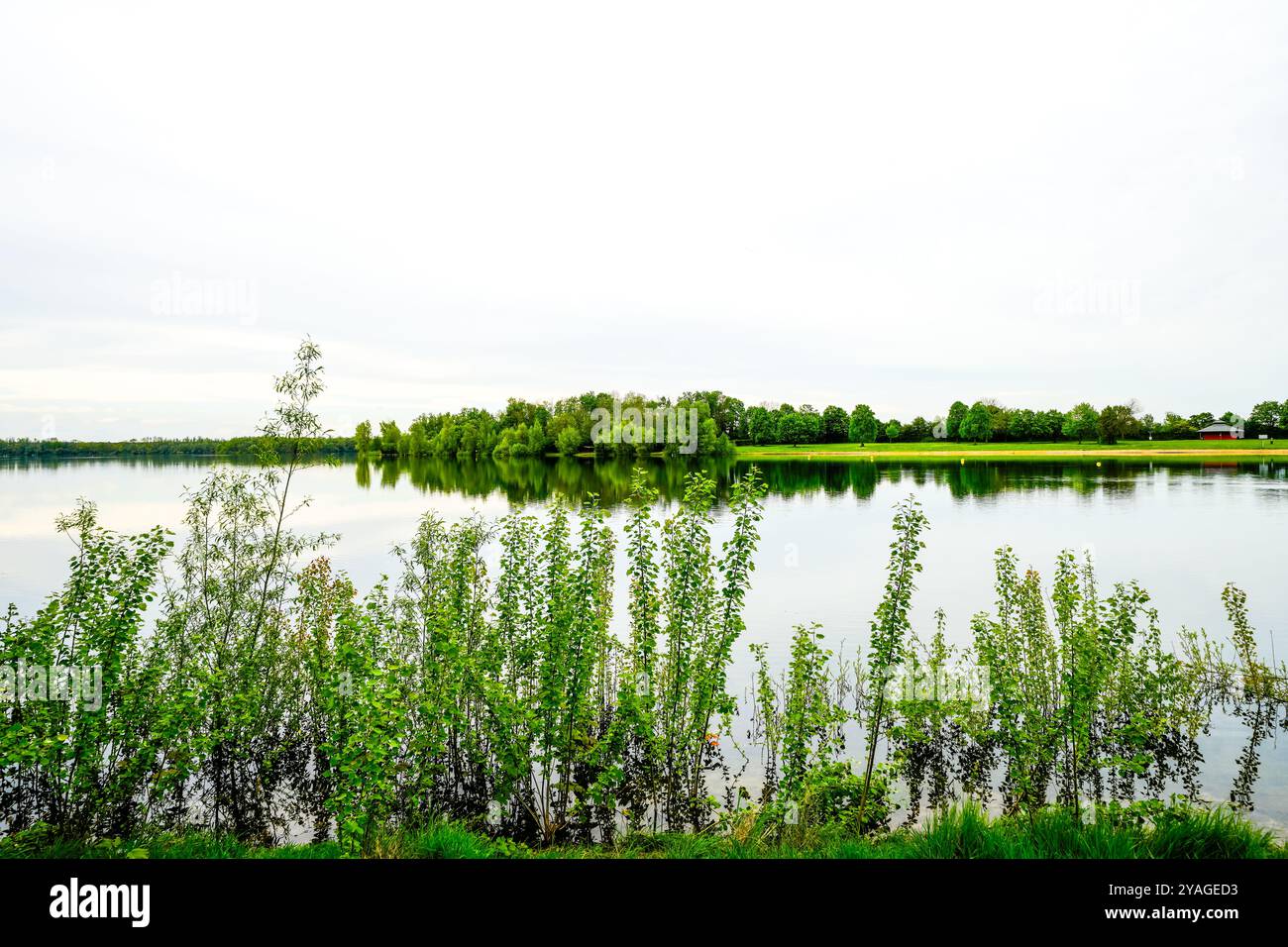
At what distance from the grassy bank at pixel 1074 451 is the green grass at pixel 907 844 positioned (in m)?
165

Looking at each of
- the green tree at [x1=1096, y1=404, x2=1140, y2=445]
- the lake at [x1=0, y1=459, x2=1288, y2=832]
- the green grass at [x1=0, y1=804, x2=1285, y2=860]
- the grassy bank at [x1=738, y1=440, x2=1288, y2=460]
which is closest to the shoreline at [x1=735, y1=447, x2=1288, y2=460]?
the grassy bank at [x1=738, y1=440, x2=1288, y2=460]

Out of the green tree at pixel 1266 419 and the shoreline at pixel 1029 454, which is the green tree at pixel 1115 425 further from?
the green tree at pixel 1266 419

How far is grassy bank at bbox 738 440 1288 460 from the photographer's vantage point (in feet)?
477

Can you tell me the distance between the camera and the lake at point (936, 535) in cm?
2655

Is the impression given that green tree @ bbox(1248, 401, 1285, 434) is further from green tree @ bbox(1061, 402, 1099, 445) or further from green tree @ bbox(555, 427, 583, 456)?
green tree @ bbox(555, 427, 583, 456)

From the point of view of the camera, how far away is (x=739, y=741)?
17219 millimetres

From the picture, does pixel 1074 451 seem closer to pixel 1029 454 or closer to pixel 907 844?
pixel 1029 454

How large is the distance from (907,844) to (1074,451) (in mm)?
184753

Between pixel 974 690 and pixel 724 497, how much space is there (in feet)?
199

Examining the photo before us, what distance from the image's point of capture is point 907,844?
8.93 m

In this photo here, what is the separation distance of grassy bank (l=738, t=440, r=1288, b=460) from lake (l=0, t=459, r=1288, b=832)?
53.7 meters

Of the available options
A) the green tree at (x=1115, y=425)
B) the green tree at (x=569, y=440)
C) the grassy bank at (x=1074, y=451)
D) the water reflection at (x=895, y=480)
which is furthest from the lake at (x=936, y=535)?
the green tree at (x=1115, y=425)
